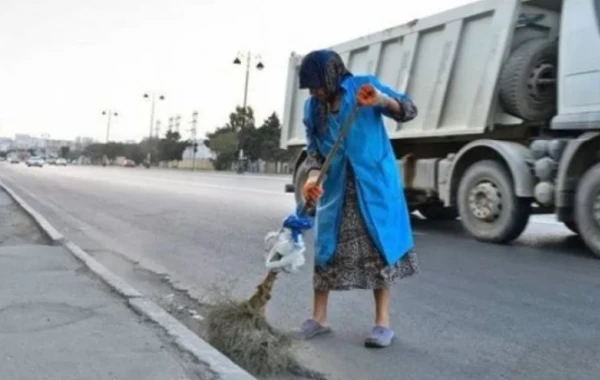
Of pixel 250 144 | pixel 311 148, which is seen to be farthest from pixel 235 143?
pixel 311 148

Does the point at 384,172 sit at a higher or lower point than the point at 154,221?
higher

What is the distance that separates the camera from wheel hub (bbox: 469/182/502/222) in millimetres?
8633

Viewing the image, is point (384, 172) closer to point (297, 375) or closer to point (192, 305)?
point (297, 375)

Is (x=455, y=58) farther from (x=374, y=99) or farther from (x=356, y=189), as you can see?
(x=374, y=99)

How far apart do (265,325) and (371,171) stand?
1065mm

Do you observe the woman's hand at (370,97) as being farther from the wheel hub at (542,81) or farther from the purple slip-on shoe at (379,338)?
the wheel hub at (542,81)

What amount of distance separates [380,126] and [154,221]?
8703 millimetres

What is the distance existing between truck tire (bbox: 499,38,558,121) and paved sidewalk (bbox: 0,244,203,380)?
536cm

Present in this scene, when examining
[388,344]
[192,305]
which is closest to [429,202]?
[192,305]

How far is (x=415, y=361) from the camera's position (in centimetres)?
398

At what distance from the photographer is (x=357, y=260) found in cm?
→ 409

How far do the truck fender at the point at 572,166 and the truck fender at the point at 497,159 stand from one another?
0.45 meters

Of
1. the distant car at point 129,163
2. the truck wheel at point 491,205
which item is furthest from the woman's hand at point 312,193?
the distant car at point 129,163

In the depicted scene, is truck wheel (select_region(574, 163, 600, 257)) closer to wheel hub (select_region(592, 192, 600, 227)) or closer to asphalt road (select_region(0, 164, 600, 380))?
wheel hub (select_region(592, 192, 600, 227))
